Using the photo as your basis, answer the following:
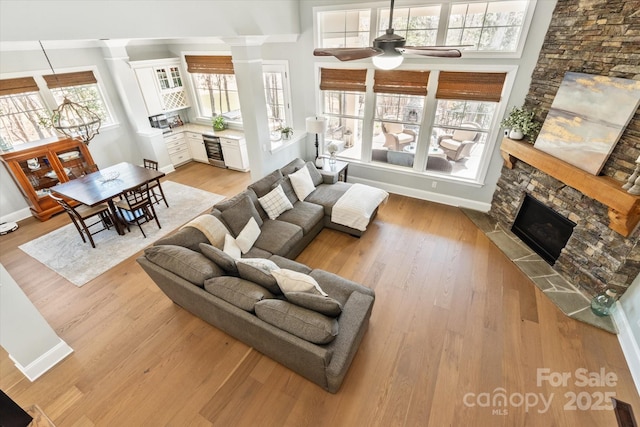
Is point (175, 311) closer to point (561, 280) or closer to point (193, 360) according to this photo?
point (193, 360)

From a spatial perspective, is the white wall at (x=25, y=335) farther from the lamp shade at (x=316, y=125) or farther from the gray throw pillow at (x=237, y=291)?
the lamp shade at (x=316, y=125)

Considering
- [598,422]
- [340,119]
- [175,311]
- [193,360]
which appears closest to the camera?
[598,422]

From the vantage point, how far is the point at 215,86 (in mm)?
6895

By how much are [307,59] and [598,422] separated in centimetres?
612

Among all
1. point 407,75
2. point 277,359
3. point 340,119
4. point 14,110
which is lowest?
point 277,359

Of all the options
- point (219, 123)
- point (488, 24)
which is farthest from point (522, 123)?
point (219, 123)

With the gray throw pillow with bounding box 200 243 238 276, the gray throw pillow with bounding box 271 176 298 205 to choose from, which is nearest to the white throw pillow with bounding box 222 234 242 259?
the gray throw pillow with bounding box 200 243 238 276

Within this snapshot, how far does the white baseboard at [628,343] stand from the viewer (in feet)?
8.41

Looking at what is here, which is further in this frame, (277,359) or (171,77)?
(171,77)

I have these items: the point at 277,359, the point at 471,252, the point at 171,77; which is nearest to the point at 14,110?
the point at 171,77

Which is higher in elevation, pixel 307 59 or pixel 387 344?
pixel 307 59

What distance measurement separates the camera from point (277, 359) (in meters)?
2.59

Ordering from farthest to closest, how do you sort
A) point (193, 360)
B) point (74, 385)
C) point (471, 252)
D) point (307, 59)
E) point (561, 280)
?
1. point (307, 59)
2. point (471, 252)
3. point (561, 280)
4. point (193, 360)
5. point (74, 385)

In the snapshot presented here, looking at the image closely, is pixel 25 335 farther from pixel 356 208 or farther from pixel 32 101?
pixel 32 101
